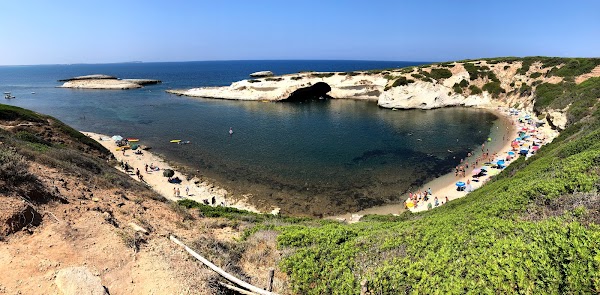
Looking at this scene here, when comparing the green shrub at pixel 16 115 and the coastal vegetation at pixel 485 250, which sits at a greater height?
the green shrub at pixel 16 115

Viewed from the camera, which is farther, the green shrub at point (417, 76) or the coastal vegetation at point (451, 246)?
the green shrub at point (417, 76)

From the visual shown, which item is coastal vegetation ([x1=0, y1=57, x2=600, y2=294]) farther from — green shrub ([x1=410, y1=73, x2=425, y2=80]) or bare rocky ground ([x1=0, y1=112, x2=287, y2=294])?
green shrub ([x1=410, y1=73, x2=425, y2=80])

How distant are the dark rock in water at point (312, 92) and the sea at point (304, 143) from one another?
25.6ft

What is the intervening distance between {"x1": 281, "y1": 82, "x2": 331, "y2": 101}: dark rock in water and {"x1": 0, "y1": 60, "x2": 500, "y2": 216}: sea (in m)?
7.80

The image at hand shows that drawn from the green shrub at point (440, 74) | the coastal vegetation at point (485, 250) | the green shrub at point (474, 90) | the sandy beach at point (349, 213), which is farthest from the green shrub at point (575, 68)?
the coastal vegetation at point (485, 250)

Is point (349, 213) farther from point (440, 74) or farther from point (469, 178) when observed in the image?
point (440, 74)

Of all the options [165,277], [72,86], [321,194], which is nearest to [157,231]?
[165,277]

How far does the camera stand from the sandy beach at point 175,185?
27.0m

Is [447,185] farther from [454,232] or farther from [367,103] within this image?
[367,103]

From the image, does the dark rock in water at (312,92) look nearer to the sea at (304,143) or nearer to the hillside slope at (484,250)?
the sea at (304,143)

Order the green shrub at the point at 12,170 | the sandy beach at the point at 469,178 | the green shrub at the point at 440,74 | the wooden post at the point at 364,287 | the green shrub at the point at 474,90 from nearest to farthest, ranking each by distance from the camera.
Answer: the wooden post at the point at 364,287 < the green shrub at the point at 12,170 < the sandy beach at the point at 469,178 < the green shrub at the point at 474,90 < the green shrub at the point at 440,74

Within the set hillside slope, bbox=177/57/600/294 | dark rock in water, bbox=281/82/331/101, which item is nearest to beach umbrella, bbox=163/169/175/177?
hillside slope, bbox=177/57/600/294

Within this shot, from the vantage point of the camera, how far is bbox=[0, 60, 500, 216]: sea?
2947 cm

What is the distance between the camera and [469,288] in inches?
265
